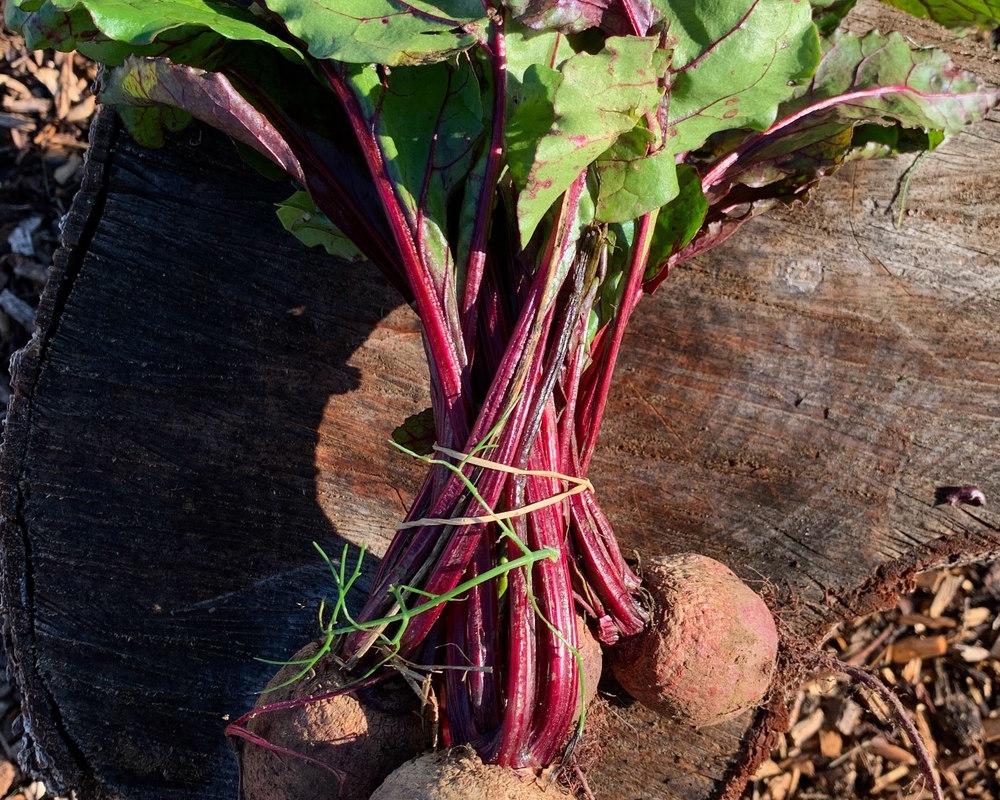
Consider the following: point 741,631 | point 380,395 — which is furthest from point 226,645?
point 741,631

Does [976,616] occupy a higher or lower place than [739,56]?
lower

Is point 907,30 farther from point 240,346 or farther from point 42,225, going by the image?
point 42,225

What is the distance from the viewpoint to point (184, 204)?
248 centimetres

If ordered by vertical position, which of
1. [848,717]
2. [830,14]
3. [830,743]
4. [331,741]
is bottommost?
[830,743]

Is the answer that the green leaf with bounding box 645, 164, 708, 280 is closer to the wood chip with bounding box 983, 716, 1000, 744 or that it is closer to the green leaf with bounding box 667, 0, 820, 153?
the green leaf with bounding box 667, 0, 820, 153

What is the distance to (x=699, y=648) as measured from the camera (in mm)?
2078

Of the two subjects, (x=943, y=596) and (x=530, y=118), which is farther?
(x=943, y=596)

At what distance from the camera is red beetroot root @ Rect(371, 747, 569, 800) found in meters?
1.78

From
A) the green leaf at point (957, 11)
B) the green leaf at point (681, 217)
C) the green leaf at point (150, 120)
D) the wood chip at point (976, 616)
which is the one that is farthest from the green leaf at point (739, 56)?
the wood chip at point (976, 616)

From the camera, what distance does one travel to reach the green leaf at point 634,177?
5.75 ft

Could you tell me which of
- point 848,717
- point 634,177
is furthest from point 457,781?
point 848,717

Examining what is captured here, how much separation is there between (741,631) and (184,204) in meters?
1.99

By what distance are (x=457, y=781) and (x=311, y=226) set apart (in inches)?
55.2

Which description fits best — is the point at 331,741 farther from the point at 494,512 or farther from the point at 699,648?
the point at 699,648
